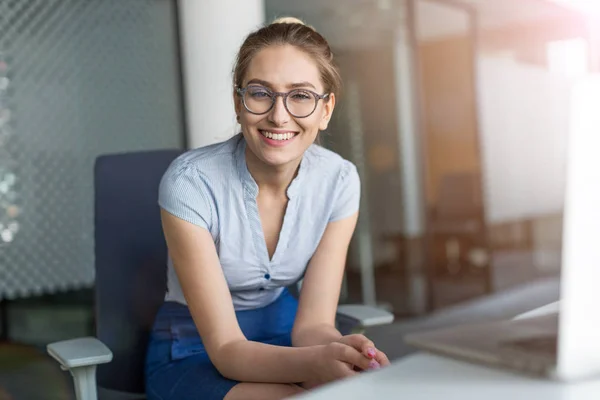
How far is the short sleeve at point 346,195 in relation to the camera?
6.17ft

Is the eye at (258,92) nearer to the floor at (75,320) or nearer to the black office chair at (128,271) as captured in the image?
the black office chair at (128,271)

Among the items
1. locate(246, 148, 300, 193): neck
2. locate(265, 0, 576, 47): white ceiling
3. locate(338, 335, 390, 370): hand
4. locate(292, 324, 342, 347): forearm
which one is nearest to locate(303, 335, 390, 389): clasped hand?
locate(338, 335, 390, 370): hand

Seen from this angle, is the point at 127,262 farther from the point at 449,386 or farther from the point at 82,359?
the point at 449,386

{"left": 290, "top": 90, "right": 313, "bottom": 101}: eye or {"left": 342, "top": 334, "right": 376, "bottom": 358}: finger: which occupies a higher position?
{"left": 290, "top": 90, "right": 313, "bottom": 101}: eye

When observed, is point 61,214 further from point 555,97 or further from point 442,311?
point 555,97

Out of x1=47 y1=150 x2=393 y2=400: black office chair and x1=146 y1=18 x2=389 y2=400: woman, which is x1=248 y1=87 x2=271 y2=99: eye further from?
x1=47 y1=150 x2=393 y2=400: black office chair

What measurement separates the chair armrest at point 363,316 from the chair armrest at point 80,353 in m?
0.64

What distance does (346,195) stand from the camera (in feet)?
6.23

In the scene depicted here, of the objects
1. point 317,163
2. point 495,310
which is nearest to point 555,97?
point 495,310

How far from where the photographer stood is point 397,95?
5.16 meters

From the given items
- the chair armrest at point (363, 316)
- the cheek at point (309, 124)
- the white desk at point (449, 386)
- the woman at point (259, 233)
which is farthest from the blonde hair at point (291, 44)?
the white desk at point (449, 386)

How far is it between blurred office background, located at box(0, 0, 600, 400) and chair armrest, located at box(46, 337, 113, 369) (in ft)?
4.41

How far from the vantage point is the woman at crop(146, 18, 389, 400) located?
1.59 metres

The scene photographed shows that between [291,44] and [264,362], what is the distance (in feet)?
2.52
